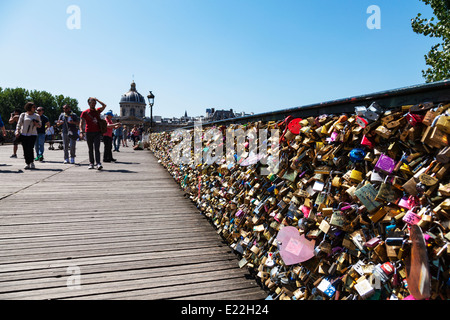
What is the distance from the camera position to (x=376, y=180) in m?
1.64

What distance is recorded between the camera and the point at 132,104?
146000 mm

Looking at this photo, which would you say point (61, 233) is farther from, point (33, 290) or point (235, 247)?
point (235, 247)

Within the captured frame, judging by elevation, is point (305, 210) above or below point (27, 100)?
below

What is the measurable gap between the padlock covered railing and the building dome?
151 m

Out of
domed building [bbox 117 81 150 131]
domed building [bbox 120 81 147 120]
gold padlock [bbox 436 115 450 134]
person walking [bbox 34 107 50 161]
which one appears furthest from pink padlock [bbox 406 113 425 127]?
domed building [bbox 120 81 147 120]

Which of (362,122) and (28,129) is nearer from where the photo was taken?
(362,122)

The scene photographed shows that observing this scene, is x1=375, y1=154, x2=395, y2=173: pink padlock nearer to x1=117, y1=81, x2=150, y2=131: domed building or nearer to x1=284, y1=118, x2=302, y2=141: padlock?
x1=284, y1=118, x2=302, y2=141: padlock

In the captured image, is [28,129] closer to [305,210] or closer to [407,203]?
[305,210]

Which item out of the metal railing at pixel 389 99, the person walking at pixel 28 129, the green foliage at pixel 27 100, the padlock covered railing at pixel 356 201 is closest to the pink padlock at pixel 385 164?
the padlock covered railing at pixel 356 201

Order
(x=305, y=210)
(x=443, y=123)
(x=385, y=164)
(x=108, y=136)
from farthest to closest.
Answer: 1. (x=108, y=136)
2. (x=305, y=210)
3. (x=385, y=164)
4. (x=443, y=123)

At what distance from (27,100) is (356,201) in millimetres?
117349

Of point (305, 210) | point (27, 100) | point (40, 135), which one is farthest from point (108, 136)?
point (27, 100)

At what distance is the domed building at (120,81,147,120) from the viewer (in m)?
146

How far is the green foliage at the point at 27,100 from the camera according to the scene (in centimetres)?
9689
